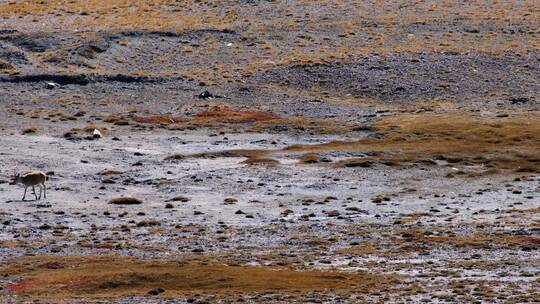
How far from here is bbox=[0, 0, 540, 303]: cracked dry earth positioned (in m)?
46.9

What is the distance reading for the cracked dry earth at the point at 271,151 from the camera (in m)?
46.9

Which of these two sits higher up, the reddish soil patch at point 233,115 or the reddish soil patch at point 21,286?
the reddish soil patch at point 21,286

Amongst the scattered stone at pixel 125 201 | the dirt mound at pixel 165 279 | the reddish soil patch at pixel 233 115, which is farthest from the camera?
the reddish soil patch at pixel 233 115

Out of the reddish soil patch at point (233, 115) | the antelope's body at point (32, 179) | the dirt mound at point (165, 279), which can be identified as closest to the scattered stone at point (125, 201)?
the antelope's body at point (32, 179)

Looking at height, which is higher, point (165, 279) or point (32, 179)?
point (165, 279)

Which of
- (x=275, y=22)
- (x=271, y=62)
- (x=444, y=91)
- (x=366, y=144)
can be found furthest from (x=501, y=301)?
(x=275, y=22)

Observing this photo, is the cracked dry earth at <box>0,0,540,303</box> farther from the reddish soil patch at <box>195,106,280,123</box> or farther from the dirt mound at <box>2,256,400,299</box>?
the reddish soil patch at <box>195,106,280,123</box>

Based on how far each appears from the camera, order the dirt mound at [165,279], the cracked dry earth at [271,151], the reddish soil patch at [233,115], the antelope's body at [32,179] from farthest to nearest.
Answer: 1. the reddish soil patch at [233,115]
2. the antelope's body at [32,179]
3. the cracked dry earth at [271,151]
4. the dirt mound at [165,279]

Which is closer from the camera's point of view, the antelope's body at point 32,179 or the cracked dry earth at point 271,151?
the cracked dry earth at point 271,151

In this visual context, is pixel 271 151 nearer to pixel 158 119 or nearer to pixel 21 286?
pixel 158 119

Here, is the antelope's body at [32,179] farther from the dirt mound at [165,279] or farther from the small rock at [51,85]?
the small rock at [51,85]

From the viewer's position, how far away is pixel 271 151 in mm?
78062

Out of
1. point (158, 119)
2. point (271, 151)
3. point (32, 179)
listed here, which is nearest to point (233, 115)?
point (158, 119)

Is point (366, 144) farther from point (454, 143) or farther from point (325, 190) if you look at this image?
point (325, 190)
